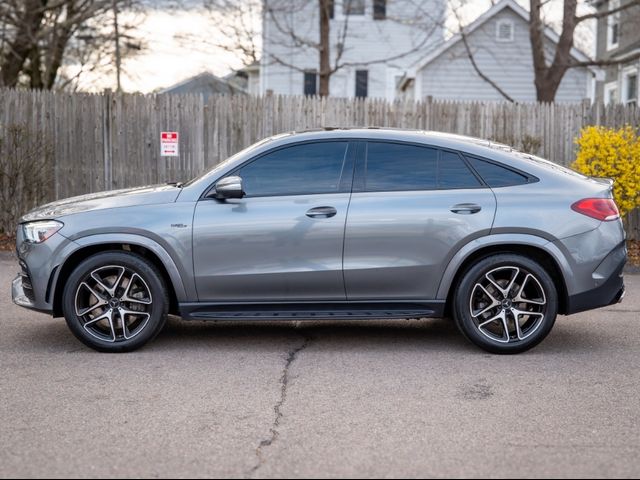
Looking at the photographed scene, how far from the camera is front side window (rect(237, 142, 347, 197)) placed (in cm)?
740

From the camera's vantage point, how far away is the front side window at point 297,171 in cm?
740

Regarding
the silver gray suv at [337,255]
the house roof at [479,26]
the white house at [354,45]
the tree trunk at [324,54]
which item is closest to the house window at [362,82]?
the white house at [354,45]

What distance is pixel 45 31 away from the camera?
24.0 meters

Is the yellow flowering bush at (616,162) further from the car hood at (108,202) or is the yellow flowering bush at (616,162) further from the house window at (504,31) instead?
the house window at (504,31)

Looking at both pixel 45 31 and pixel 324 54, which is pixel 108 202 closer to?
pixel 324 54

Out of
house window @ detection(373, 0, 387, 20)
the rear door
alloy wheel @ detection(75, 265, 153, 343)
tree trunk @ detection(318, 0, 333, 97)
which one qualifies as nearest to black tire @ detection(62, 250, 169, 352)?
alloy wheel @ detection(75, 265, 153, 343)

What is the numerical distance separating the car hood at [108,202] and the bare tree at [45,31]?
16703 millimetres

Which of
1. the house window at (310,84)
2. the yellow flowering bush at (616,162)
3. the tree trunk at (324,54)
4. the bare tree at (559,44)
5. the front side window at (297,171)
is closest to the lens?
the front side window at (297,171)

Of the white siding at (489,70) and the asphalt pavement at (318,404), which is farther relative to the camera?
the white siding at (489,70)

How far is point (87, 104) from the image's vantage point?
1571cm

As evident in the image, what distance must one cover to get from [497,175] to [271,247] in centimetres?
183

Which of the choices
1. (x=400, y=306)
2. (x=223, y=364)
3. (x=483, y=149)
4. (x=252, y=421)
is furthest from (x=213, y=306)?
(x=483, y=149)

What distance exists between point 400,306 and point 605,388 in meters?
1.67

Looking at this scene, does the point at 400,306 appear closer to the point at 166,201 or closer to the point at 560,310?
the point at 560,310
